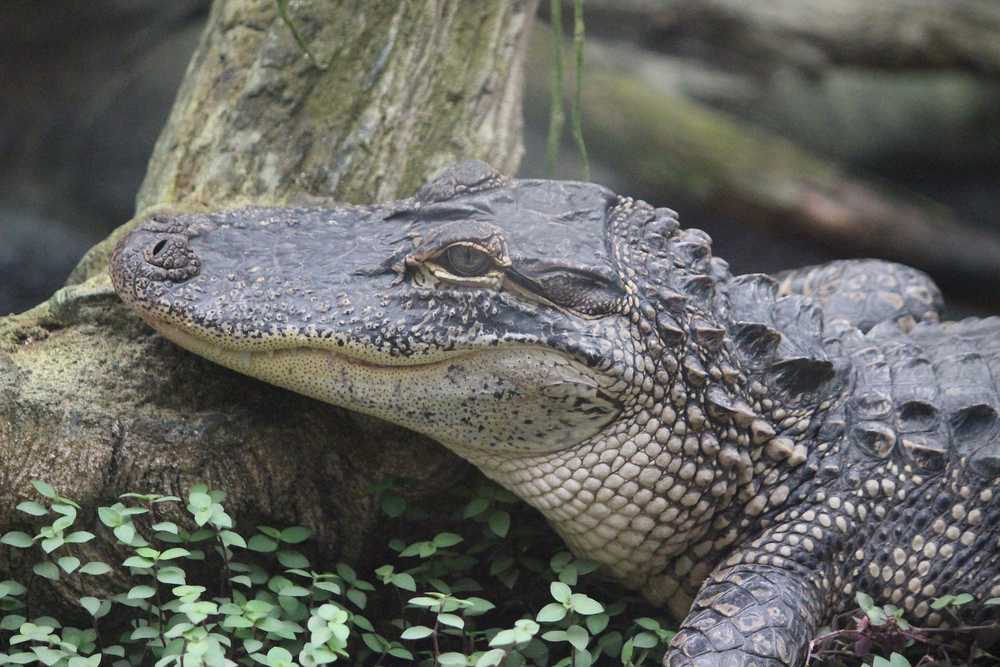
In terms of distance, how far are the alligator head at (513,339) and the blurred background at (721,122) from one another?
201cm

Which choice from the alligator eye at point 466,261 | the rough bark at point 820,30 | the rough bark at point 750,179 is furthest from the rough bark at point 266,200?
the rough bark at point 820,30

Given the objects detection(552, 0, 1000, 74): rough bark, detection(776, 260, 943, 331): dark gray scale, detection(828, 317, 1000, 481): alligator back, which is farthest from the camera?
detection(552, 0, 1000, 74): rough bark

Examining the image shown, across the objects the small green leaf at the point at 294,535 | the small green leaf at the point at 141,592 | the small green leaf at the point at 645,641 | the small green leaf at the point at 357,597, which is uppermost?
the small green leaf at the point at 141,592

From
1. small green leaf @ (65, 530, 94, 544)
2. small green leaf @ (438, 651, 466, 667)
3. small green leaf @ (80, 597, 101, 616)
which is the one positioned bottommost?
small green leaf @ (438, 651, 466, 667)

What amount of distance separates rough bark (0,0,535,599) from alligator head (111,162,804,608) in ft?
0.75

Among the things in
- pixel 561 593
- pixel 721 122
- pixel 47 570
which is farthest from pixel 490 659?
pixel 721 122

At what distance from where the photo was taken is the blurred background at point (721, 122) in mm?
5828

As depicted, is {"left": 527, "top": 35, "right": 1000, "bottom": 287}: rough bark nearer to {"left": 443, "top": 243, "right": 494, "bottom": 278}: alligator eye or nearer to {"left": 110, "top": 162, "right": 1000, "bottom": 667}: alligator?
{"left": 110, "top": 162, "right": 1000, "bottom": 667}: alligator

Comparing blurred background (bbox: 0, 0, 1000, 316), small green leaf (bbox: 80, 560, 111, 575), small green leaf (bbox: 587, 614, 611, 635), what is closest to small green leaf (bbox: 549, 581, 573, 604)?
small green leaf (bbox: 587, 614, 611, 635)

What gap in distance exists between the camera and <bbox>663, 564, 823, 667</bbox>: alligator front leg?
2.65 m

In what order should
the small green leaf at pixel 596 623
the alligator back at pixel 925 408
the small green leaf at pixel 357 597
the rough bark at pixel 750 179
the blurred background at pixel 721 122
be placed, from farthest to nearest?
1. the rough bark at pixel 750 179
2. the blurred background at pixel 721 122
3. the alligator back at pixel 925 408
4. the small green leaf at pixel 357 597
5. the small green leaf at pixel 596 623

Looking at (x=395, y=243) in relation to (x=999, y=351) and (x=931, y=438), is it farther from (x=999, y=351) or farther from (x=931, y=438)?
(x=999, y=351)

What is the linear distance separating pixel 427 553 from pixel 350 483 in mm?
353

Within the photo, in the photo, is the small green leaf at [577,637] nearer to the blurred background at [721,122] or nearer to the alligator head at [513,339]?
the alligator head at [513,339]
